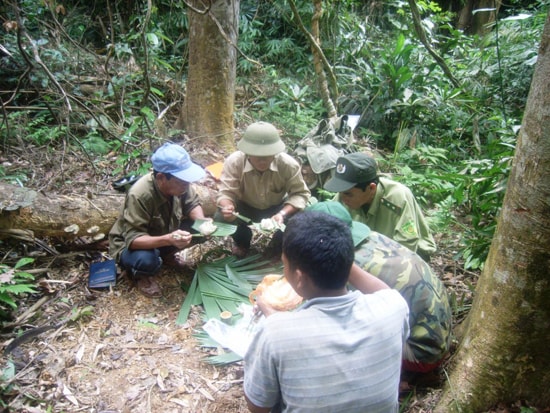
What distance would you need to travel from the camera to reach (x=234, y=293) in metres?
3.21

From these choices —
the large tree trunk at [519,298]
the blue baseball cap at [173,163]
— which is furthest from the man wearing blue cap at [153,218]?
the large tree trunk at [519,298]

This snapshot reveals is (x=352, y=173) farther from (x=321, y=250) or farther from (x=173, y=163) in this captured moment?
(x=321, y=250)

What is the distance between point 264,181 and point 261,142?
0.44m

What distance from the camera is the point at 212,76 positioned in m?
5.06

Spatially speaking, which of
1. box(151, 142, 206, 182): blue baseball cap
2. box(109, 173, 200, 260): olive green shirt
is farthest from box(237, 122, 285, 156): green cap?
box(109, 173, 200, 260): olive green shirt

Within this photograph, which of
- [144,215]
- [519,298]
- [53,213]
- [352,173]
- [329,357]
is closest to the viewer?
[329,357]

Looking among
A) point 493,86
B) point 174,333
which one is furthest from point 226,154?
point 493,86

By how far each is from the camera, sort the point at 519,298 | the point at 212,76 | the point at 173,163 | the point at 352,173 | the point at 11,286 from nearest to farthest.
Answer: the point at 519,298 < the point at 11,286 < the point at 352,173 < the point at 173,163 < the point at 212,76

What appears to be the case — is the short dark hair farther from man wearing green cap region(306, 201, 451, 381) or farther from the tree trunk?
the tree trunk

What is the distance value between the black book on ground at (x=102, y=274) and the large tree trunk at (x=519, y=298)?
2.51 meters

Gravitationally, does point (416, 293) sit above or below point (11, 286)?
above

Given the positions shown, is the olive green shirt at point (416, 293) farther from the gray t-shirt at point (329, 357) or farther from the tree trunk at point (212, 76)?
the tree trunk at point (212, 76)

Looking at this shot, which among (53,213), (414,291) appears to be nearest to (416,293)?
(414,291)

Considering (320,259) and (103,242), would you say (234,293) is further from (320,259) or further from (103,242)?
(320,259)
